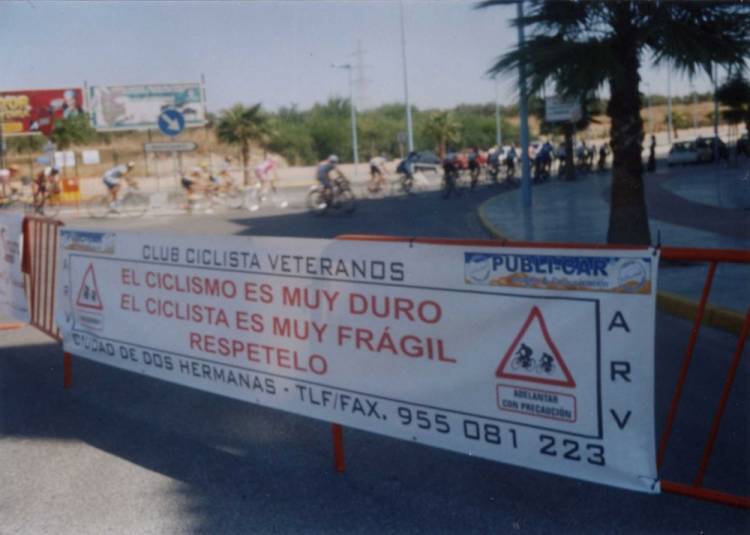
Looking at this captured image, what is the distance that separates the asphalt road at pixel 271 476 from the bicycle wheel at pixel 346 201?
17.1 metres

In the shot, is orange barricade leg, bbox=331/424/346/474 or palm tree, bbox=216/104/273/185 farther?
palm tree, bbox=216/104/273/185

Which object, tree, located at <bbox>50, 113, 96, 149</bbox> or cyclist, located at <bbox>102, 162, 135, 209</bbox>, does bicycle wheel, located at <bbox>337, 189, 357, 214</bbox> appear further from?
tree, located at <bbox>50, 113, 96, 149</bbox>

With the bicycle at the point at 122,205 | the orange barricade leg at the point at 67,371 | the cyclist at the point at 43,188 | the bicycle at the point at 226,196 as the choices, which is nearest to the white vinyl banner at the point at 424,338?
the orange barricade leg at the point at 67,371

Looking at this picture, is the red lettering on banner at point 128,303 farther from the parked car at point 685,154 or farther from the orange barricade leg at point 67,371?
the parked car at point 685,154

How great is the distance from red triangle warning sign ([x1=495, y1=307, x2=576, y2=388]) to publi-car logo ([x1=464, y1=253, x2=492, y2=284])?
29 centimetres

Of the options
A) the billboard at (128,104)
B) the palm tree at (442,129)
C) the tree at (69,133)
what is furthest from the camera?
the palm tree at (442,129)

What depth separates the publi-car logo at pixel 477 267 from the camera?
4.14m

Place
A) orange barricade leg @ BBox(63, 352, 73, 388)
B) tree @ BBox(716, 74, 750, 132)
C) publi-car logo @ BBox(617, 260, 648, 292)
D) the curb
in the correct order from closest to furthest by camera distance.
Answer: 1. publi-car logo @ BBox(617, 260, 648, 292)
2. orange barricade leg @ BBox(63, 352, 73, 388)
3. the curb
4. tree @ BBox(716, 74, 750, 132)

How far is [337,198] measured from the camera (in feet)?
79.4

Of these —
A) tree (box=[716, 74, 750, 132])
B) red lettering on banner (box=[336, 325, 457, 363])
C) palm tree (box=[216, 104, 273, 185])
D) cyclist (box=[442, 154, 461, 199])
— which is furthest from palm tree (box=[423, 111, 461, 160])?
red lettering on banner (box=[336, 325, 457, 363])

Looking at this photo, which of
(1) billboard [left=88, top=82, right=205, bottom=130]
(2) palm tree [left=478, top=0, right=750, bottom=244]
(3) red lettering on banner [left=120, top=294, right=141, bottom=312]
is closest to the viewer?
(3) red lettering on banner [left=120, top=294, right=141, bottom=312]

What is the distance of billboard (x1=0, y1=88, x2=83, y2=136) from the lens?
202 ft

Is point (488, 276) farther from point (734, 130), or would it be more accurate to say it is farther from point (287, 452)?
point (734, 130)

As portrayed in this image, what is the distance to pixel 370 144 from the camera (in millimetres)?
82250
